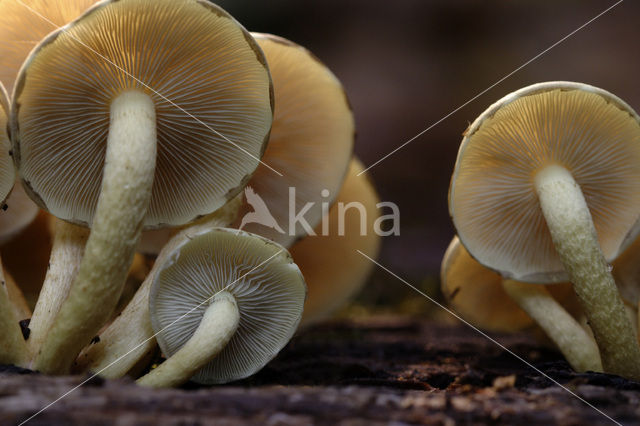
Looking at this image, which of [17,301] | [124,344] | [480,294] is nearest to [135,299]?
[124,344]

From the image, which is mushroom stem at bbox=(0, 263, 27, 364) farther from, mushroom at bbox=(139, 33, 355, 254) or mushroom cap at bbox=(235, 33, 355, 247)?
mushroom cap at bbox=(235, 33, 355, 247)

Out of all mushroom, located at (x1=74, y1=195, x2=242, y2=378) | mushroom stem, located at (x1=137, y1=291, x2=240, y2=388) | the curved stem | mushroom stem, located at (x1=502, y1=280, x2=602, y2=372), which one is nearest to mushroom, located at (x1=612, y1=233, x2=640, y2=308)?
mushroom stem, located at (x1=502, y1=280, x2=602, y2=372)

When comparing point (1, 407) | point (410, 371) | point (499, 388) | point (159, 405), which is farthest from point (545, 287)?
point (1, 407)

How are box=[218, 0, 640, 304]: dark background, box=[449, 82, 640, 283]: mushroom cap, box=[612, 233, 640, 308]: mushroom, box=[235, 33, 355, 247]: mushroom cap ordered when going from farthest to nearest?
box=[218, 0, 640, 304]: dark background < box=[235, 33, 355, 247]: mushroom cap < box=[612, 233, 640, 308]: mushroom < box=[449, 82, 640, 283]: mushroom cap

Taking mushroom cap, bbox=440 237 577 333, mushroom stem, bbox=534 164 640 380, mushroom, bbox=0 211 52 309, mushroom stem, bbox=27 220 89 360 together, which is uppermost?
mushroom stem, bbox=534 164 640 380

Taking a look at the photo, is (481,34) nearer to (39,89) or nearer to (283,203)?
(283,203)

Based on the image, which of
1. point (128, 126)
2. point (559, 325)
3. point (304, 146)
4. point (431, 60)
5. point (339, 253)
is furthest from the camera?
point (431, 60)

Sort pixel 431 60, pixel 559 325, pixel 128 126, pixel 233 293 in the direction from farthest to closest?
pixel 431 60 < pixel 559 325 < pixel 233 293 < pixel 128 126

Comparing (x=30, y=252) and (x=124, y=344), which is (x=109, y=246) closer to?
(x=124, y=344)
